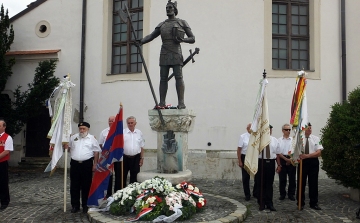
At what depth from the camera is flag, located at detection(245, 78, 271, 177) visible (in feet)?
23.4

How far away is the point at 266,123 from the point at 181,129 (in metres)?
Result: 1.66

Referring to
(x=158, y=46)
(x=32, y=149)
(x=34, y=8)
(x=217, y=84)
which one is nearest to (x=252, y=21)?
(x=217, y=84)

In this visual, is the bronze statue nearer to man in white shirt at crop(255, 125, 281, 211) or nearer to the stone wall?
man in white shirt at crop(255, 125, 281, 211)

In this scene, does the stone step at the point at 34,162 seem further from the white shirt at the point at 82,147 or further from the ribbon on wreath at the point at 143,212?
the ribbon on wreath at the point at 143,212

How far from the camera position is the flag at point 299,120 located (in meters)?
7.27

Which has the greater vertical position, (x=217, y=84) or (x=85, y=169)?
(x=217, y=84)

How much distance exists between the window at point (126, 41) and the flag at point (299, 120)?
615cm

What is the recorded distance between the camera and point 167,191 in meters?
6.02

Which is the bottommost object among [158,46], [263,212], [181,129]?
[263,212]

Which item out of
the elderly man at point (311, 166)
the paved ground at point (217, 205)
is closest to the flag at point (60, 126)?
the paved ground at point (217, 205)

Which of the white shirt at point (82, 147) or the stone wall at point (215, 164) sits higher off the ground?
the white shirt at point (82, 147)

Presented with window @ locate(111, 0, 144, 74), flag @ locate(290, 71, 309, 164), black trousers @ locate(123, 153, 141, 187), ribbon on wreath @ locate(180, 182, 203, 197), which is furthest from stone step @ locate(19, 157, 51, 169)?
flag @ locate(290, 71, 309, 164)

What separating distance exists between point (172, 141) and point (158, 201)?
1190mm

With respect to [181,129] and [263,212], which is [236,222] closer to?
[263,212]
